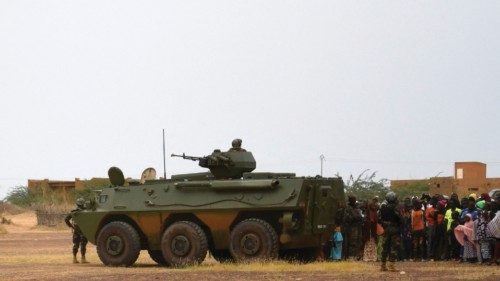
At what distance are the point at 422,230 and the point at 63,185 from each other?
4891 centimetres

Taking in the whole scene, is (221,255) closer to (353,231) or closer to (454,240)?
(353,231)

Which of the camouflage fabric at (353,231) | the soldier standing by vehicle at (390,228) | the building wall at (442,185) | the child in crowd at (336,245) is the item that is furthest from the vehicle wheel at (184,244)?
the building wall at (442,185)

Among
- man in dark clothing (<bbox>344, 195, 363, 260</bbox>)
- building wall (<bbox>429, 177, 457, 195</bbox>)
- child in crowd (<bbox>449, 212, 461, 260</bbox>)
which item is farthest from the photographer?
building wall (<bbox>429, 177, 457, 195</bbox>)

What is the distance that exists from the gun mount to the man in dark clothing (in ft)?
8.69

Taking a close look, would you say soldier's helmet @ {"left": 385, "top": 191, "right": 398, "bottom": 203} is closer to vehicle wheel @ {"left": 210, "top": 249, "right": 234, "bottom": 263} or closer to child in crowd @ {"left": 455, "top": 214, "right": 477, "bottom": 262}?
child in crowd @ {"left": 455, "top": 214, "right": 477, "bottom": 262}

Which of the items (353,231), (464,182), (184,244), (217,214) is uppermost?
(464,182)

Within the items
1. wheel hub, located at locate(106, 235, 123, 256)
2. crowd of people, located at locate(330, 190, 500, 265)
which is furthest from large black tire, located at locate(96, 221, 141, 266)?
crowd of people, located at locate(330, 190, 500, 265)

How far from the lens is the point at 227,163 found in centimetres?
2498

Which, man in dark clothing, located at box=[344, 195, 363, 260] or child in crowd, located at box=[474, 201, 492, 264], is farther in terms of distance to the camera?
man in dark clothing, located at box=[344, 195, 363, 260]

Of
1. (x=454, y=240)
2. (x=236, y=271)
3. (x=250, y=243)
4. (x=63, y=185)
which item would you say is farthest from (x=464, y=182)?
(x=236, y=271)

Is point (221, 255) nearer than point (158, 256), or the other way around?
point (221, 255)

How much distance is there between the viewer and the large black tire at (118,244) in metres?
24.4

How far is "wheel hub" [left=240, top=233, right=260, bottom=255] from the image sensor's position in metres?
22.8

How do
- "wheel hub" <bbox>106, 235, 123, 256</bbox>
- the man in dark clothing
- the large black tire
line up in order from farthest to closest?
the man in dark clothing
"wheel hub" <bbox>106, 235, 123, 256</bbox>
the large black tire
